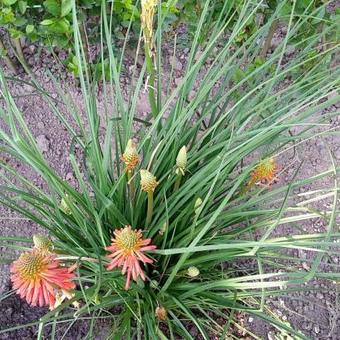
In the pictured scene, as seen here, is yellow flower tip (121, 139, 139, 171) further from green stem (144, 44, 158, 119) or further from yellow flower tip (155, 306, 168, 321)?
yellow flower tip (155, 306, 168, 321)

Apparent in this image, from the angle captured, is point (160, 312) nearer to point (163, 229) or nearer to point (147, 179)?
point (163, 229)

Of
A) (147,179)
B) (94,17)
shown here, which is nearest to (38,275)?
(147,179)

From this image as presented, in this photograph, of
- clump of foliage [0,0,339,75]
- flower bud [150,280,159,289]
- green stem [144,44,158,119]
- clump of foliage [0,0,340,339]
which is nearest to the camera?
green stem [144,44,158,119]

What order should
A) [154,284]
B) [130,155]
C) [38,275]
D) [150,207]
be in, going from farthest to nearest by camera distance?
[154,284] < [150,207] < [130,155] < [38,275]

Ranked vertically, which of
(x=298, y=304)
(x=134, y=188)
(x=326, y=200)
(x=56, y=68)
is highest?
(x=134, y=188)

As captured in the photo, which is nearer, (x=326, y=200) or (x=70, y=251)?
(x=70, y=251)

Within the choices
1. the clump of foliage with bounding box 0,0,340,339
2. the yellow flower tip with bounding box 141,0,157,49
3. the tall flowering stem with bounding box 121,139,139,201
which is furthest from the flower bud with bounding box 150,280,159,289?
the yellow flower tip with bounding box 141,0,157,49

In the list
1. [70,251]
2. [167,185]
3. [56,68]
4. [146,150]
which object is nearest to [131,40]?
[56,68]

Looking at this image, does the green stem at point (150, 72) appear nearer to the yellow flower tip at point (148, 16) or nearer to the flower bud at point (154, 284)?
the yellow flower tip at point (148, 16)

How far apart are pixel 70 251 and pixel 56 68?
0.89 meters

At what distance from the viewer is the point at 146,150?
3.71 ft

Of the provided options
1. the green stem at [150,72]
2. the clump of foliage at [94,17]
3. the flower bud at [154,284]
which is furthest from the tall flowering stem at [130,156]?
the clump of foliage at [94,17]

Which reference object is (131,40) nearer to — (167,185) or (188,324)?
(167,185)

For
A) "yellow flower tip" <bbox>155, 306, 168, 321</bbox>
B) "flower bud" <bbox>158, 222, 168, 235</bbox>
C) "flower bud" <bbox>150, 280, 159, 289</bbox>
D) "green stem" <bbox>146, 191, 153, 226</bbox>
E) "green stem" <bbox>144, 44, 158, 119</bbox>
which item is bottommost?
"yellow flower tip" <bbox>155, 306, 168, 321</bbox>
